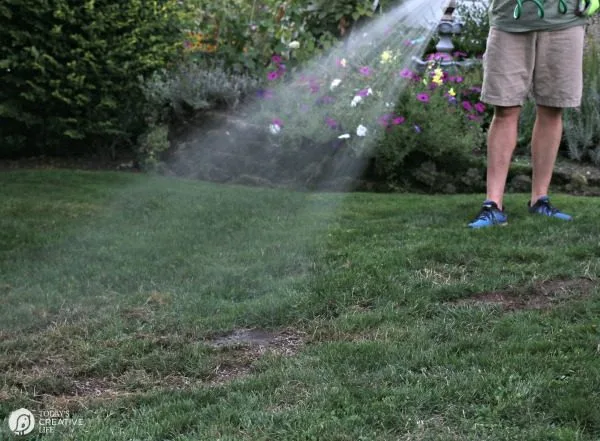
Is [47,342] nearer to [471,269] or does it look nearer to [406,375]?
[406,375]

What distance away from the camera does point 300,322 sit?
2629 millimetres

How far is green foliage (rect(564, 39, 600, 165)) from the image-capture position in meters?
5.55

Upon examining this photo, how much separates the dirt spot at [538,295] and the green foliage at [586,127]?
2.92 m

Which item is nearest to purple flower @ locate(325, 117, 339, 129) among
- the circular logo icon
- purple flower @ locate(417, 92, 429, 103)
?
purple flower @ locate(417, 92, 429, 103)

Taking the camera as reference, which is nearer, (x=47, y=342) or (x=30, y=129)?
(x=47, y=342)

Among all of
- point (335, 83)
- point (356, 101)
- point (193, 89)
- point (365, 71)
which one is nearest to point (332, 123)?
point (356, 101)

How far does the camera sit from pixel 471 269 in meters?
3.12

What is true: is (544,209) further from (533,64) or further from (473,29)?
A: (473,29)

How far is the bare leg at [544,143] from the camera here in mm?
3869

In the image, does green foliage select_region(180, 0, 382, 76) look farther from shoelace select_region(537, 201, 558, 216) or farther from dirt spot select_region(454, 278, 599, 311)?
dirt spot select_region(454, 278, 599, 311)

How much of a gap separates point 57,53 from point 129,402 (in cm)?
406

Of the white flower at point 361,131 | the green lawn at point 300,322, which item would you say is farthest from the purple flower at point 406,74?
the green lawn at point 300,322

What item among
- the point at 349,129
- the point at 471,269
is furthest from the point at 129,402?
the point at 349,129

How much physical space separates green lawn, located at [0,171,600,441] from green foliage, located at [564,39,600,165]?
137 centimetres
